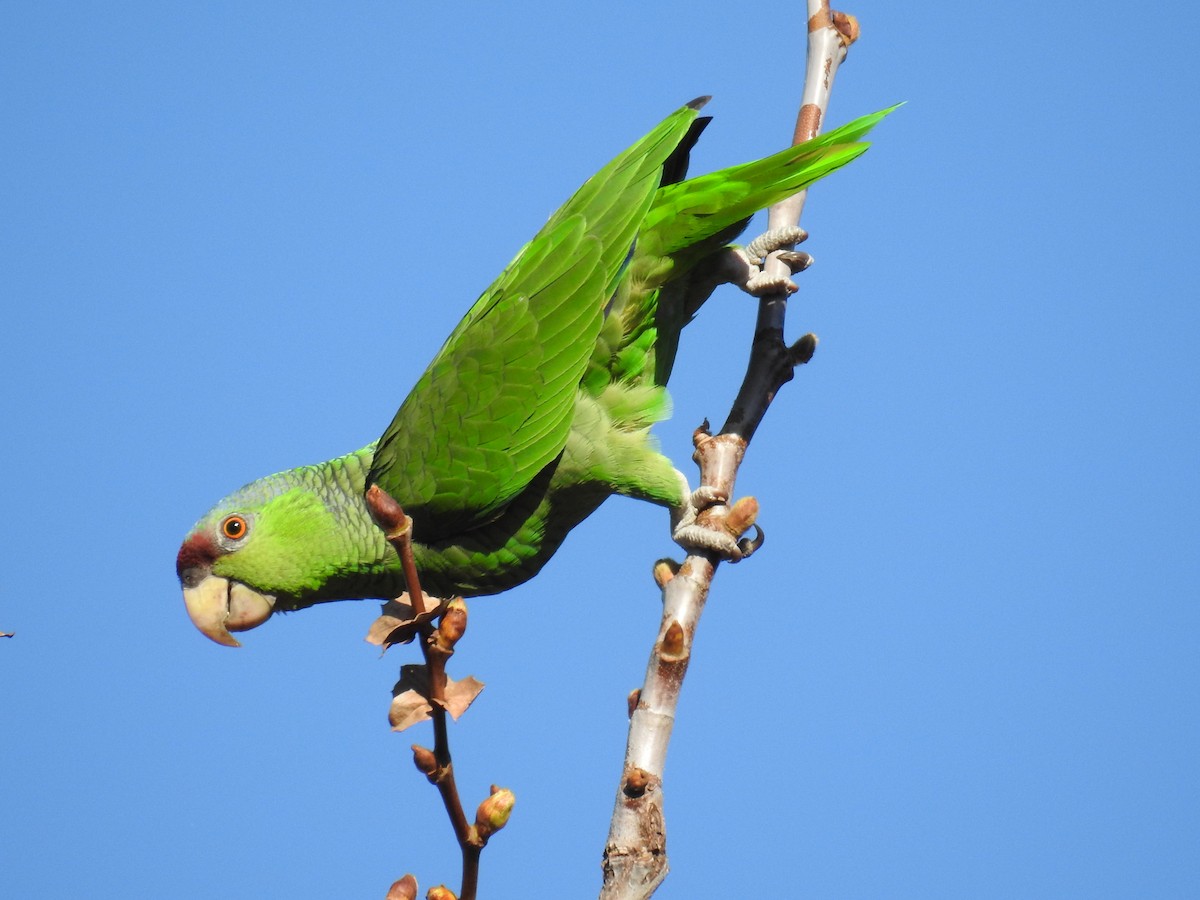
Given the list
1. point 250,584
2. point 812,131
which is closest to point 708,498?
point 812,131

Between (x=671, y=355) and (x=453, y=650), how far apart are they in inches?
90.5

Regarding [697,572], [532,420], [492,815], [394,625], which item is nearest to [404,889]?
[492,815]

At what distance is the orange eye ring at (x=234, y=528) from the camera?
12.2ft

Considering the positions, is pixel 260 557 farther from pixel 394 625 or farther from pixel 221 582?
pixel 394 625

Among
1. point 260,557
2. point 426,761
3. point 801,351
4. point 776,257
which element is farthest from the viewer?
point 260,557

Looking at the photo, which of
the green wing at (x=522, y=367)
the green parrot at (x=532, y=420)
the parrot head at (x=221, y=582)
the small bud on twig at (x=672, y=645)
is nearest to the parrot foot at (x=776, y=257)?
the green parrot at (x=532, y=420)

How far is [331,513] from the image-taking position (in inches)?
149

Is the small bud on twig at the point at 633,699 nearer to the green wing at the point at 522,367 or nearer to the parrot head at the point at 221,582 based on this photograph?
the green wing at the point at 522,367

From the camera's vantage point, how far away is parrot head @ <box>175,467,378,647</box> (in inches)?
146

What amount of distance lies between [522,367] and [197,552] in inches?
50.8

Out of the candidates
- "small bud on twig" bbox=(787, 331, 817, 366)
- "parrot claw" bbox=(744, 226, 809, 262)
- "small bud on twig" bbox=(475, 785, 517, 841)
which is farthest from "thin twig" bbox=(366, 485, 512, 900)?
"parrot claw" bbox=(744, 226, 809, 262)

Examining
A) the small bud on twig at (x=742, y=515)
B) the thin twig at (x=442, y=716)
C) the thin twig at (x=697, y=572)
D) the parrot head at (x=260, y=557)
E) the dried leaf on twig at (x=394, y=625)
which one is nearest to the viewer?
the thin twig at (x=442, y=716)

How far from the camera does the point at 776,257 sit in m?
3.47

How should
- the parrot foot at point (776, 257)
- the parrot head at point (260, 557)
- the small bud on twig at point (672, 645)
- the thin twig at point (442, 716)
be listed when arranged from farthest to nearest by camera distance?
the parrot head at point (260, 557)
the parrot foot at point (776, 257)
the small bud on twig at point (672, 645)
the thin twig at point (442, 716)
